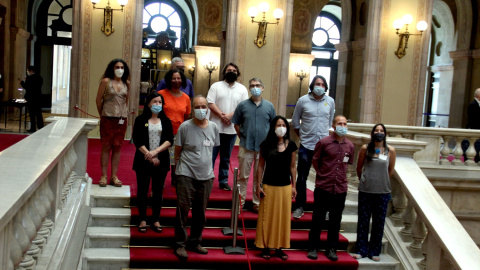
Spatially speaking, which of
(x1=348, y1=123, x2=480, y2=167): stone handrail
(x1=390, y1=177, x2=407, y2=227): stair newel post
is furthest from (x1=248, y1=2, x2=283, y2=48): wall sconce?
(x1=390, y1=177, x2=407, y2=227): stair newel post

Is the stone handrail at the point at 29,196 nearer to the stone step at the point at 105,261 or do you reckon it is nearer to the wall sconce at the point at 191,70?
the stone step at the point at 105,261

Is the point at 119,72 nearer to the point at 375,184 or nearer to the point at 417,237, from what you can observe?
the point at 375,184

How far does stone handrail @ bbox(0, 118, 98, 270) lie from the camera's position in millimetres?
2730

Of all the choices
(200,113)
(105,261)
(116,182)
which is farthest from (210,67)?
(105,261)

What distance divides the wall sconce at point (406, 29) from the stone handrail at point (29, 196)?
10977mm

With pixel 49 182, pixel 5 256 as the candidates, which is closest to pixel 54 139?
pixel 49 182

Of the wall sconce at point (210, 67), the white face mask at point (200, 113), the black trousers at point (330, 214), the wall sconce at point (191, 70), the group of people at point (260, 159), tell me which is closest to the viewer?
the white face mask at point (200, 113)

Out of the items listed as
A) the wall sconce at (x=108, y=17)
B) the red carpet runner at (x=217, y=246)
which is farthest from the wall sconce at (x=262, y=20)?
the red carpet runner at (x=217, y=246)

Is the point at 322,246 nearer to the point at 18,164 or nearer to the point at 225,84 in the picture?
the point at 225,84

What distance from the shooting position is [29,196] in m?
3.13

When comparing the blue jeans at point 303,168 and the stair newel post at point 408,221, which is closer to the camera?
the stair newel post at point 408,221

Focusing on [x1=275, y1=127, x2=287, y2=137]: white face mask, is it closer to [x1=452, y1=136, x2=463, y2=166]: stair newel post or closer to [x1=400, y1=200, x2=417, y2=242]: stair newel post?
[x1=400, y1=200, x2=417, y2=242]: stair newel post

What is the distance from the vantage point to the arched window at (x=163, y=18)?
2883 cm

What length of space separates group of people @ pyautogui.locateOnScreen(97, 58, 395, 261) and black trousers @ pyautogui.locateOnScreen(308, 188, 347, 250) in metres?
0.01
